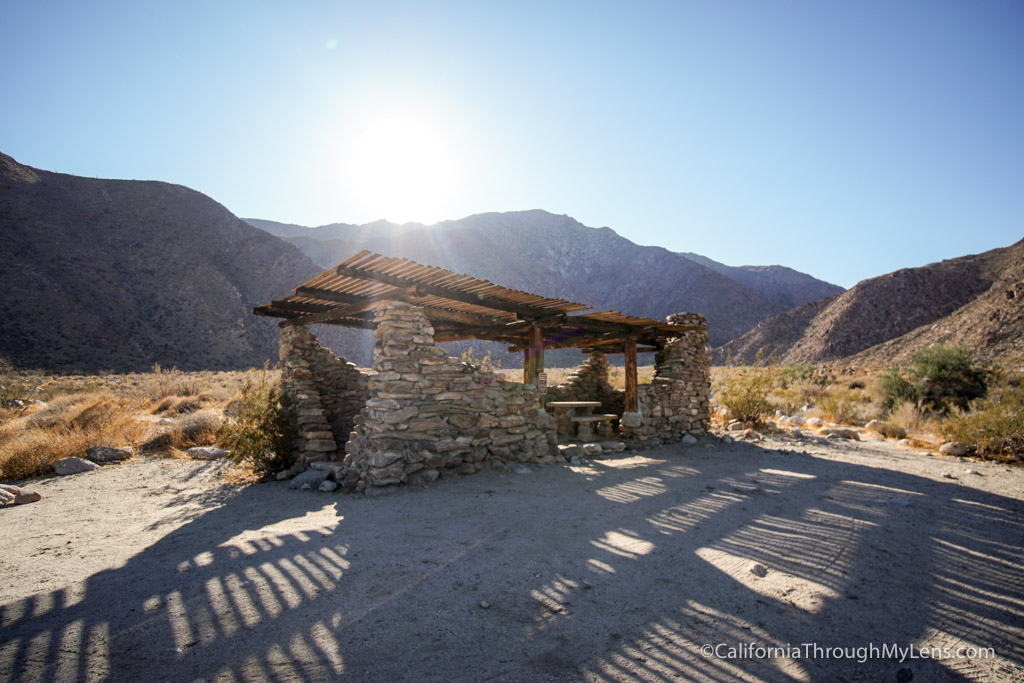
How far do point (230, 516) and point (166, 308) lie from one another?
30256mm

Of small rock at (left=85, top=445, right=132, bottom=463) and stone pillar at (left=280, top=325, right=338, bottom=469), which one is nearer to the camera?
stone pillar at (left=280, top=325, right=338, bottom=469)

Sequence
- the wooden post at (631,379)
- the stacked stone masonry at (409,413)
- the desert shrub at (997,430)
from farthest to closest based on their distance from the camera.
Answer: the wooden post at (631,379) < the desert shrub at (997,430) < the stacked stone masonry at (409,413)

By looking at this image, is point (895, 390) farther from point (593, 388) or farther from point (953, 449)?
point (593, 388)

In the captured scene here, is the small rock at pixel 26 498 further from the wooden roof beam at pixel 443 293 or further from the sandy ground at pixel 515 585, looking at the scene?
the wooden roof beam at pixel 443 293

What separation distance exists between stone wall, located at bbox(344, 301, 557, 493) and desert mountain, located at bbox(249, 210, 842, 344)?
39555mm

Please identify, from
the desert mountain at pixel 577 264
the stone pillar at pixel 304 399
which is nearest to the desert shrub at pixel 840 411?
the stone pillar at pixel 304 399

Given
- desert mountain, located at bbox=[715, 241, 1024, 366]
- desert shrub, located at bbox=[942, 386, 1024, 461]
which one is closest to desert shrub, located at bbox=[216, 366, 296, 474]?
desert shrub, located at bbox=[942, 386, 1024, 461]

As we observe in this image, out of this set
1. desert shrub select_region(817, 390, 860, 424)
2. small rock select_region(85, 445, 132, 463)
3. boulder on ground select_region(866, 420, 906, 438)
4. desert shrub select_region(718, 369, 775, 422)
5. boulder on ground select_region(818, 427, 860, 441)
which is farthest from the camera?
desert shrub select_region(817, 390, 860, 424)

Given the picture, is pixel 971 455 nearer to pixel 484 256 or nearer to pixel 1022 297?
pixel 1022 297

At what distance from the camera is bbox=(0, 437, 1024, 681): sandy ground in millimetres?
2055

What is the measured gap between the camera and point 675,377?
8602 millimetres

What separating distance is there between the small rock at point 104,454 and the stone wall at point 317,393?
2663mm

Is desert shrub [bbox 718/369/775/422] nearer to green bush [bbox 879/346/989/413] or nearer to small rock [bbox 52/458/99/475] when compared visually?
green bush [bbox 879/346/989/413]

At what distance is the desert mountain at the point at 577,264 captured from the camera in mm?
50781
